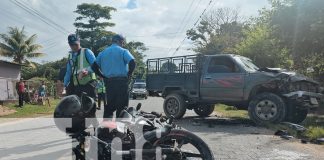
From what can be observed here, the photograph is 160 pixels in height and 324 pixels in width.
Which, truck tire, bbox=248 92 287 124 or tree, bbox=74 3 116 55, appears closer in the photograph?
truck tire, bbox=248 92 287 124

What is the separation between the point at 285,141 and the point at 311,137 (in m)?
0.85

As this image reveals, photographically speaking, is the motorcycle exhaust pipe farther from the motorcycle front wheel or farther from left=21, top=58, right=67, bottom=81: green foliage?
Answer: left=21, top=58, right=67, bottom=81: green foliage

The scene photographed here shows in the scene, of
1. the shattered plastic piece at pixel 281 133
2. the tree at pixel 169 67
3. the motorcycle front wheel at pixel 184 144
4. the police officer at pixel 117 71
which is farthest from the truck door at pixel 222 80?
the motorcycle front wheel at pixel 184 144

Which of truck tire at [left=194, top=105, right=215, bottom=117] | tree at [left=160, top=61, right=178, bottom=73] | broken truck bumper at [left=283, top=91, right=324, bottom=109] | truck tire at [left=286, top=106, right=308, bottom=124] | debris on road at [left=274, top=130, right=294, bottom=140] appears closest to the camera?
debris on road at [left=274, top=130, right=294, bottom=140]

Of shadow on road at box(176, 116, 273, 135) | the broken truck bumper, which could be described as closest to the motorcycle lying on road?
shadow on road at box(176, 116, 273, 135)

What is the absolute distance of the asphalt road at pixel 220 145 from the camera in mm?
6895

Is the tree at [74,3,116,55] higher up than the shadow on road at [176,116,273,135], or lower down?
higher up

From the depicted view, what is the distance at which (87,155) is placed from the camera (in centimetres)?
477

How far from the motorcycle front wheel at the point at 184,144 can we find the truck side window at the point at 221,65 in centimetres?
728

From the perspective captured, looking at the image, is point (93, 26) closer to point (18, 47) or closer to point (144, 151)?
point (18, 47)

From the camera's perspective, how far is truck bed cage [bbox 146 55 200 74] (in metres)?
12.9

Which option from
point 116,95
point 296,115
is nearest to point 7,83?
point 296,115

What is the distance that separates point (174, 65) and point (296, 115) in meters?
4.04

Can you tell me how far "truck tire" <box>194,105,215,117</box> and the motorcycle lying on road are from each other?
30.7ft
